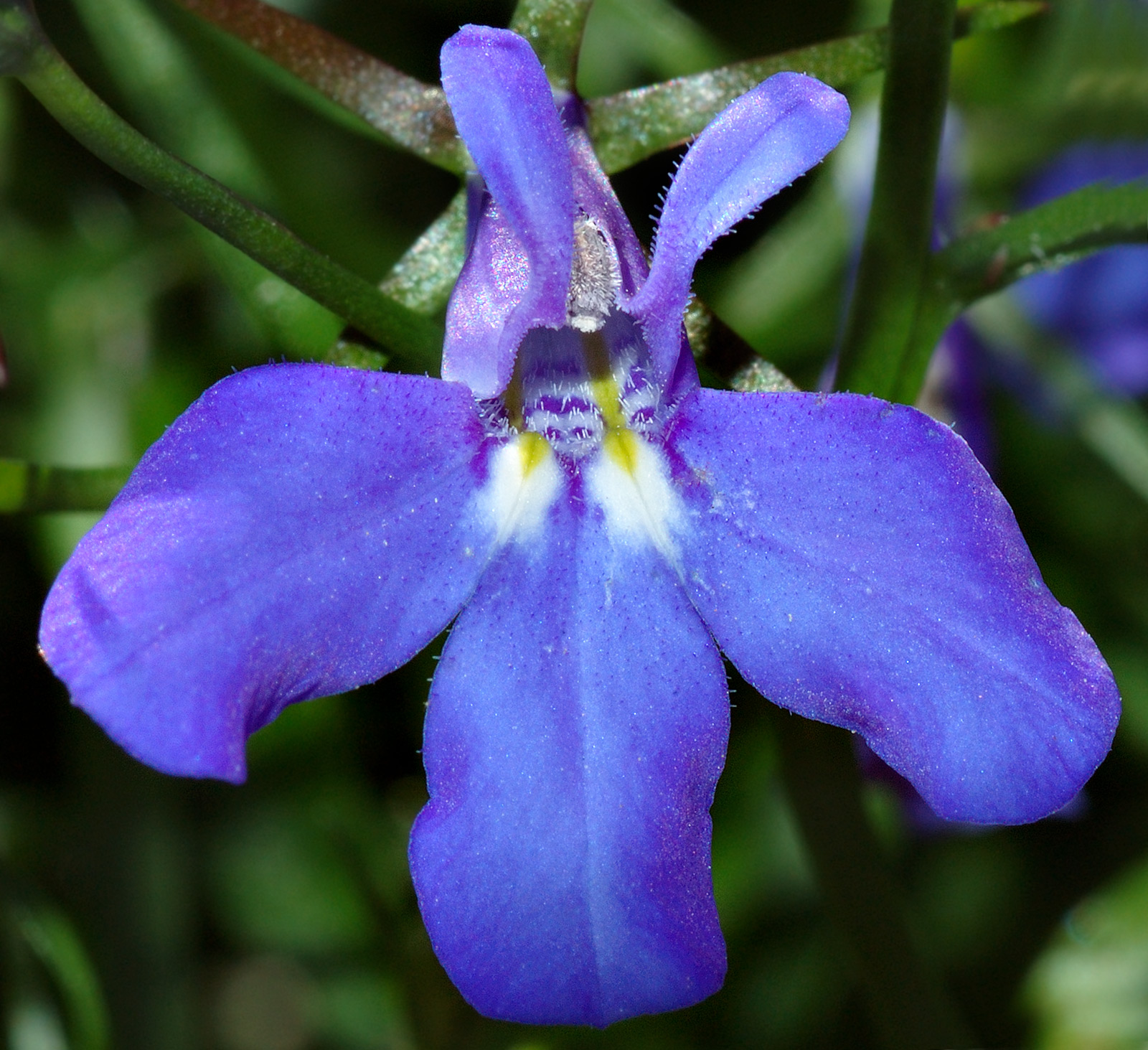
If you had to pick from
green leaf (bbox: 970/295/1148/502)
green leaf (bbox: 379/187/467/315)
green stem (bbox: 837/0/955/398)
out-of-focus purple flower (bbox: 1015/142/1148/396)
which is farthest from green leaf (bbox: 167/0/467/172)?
out-of-focus purple flower (bbox: 1015/142/1148/396)

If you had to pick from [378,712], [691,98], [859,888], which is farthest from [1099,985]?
[691,98]

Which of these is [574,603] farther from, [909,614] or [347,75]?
[347,75]

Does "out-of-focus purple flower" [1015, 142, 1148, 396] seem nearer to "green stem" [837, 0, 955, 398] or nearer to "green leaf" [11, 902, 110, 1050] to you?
"green stem" [837, 0, 955, 398]

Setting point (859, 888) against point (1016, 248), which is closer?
point (1016, 248)

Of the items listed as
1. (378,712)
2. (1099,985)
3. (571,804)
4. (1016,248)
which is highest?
(1016,248)

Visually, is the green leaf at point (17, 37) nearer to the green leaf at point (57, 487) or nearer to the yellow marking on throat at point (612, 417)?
the green leaf at point (57, 487)

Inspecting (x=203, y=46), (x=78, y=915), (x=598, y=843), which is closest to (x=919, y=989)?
(x=598, y=843)

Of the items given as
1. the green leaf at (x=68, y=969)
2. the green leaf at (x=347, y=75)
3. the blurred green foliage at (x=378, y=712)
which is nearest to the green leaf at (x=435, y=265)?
the green leaf at (x=347, y=75)
